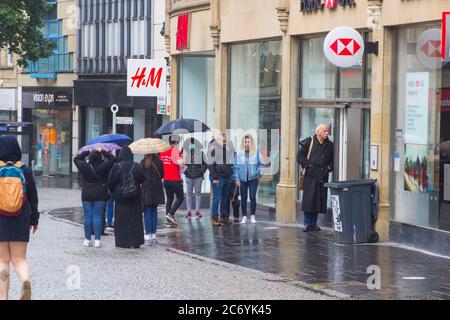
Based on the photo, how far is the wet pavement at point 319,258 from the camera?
43.2ft

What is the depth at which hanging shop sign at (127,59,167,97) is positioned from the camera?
22531 millimetres

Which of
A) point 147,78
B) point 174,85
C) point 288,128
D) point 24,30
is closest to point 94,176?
point 288,128

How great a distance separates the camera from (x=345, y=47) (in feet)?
58.1

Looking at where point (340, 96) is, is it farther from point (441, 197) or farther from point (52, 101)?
point (52, 101)

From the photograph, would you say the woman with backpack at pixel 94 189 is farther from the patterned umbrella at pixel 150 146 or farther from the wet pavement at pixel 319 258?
the wet pavement at pixel 319 258

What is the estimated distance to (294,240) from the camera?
18375 millimetres

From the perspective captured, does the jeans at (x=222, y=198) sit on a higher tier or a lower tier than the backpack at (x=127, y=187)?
lower

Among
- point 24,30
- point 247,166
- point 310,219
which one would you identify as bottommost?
point 310,219

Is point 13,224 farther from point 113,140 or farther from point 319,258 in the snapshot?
point 113,140

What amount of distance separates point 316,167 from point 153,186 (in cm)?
301

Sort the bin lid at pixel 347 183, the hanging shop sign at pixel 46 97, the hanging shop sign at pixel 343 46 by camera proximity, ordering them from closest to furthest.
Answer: the bin lid at pixel 347 183 < the hanging shop sign at pixel 343 46 < the hanging shop sign at pixel 46 97

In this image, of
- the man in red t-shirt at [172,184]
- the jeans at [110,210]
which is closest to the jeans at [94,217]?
the jeans at [110,210]

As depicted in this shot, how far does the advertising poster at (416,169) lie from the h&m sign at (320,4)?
288cm
